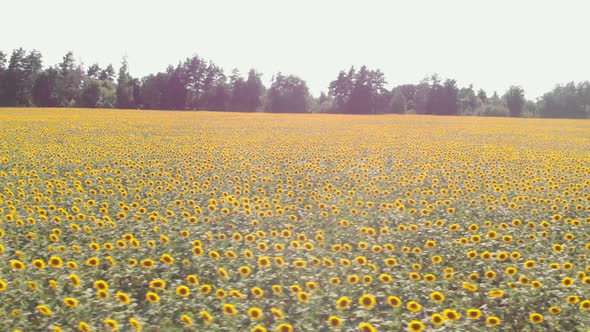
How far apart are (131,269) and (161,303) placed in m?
0.61

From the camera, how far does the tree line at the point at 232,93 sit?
58531 millimetres

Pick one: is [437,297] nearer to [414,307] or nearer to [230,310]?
[414,307]

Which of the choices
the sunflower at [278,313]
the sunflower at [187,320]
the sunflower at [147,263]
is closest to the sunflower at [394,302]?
the sunflower at [278,313]

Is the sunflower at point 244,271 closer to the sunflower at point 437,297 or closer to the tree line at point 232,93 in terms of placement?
the sunflower at point 437,297

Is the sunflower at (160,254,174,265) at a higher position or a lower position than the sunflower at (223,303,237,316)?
higher

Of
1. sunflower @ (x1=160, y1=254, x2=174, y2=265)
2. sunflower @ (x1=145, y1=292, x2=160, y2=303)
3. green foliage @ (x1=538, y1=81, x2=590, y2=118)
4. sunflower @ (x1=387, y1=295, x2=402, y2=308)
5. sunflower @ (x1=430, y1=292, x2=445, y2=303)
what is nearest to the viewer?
sunflower @ (x1=145, y1=292, x2=160, y2=303)

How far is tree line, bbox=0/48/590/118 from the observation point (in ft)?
192

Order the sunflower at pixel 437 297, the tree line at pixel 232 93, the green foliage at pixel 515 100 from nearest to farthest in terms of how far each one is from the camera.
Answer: the sunflower at pixel 437 297 < the tree line at pixel 232 93 < the green foliage at pixel 515 100

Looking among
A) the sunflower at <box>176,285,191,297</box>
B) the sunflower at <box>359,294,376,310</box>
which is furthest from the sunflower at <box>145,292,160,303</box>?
the sunflower at <box>359,294,376,310</box>

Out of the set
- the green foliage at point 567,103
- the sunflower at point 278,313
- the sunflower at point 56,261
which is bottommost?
the sunflower at point 278,313

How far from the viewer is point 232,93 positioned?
211ft

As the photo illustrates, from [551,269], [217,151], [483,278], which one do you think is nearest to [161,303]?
[483,278]

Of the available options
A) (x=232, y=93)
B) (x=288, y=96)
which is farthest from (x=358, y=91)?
(x=232, y=93)

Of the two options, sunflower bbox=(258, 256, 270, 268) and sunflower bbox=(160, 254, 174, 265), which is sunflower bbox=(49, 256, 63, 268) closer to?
sunflower bbox=(160, 254, 174, 265)
